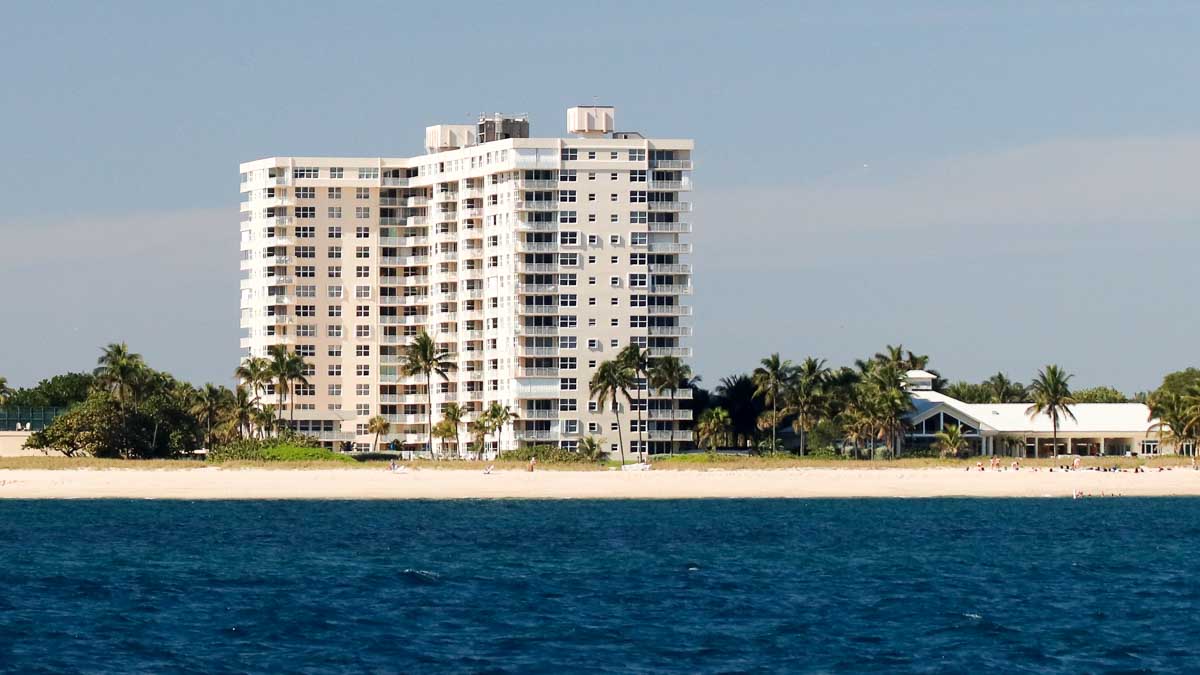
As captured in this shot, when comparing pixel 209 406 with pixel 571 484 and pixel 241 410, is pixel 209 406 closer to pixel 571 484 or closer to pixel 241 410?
pixel 241 410

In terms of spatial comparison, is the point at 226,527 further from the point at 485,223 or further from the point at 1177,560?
the point at 485,223

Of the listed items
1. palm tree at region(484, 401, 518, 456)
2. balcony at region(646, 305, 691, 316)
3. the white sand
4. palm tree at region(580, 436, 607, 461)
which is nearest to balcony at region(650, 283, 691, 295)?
balcony at region(646, 305, 691, 316)

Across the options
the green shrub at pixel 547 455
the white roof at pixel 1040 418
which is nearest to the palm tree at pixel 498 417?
the green shrub at pixel 547 455

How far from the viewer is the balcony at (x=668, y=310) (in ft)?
619

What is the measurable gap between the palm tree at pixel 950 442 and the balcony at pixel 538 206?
144 feet

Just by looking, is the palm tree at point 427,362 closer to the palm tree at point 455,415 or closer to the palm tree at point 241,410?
the palm tree at point 455,415

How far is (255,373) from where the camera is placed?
186625mm

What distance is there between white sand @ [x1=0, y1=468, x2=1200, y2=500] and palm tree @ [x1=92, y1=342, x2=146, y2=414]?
57.0 feet

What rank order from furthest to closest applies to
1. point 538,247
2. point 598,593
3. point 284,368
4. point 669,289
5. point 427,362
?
point 669,289 < point 538,247 < point 284,368 < point 427,362 < point 598,593

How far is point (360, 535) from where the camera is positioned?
3959 inches

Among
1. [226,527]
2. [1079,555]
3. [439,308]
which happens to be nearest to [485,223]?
[439,308]

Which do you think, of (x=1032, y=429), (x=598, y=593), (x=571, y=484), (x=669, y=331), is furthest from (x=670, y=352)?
(x=598, y=593)

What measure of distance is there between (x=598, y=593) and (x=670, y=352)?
12036cm

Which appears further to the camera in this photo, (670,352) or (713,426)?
(670,352)
